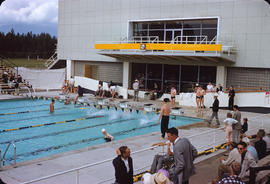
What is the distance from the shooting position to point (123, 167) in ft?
17.7

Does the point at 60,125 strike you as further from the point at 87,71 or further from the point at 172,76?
the point at 87,71

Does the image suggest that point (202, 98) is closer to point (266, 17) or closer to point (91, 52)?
point (266, 17)

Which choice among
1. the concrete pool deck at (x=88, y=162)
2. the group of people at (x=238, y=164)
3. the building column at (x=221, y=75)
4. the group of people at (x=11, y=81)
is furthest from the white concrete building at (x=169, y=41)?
the group of people at (x=238, y=164)

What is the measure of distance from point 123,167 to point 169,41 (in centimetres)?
1792

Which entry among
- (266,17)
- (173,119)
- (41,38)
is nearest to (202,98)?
(173,119)

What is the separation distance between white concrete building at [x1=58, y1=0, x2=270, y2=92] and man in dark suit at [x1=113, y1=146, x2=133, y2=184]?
15250mm

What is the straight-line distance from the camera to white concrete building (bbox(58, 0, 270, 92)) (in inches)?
803

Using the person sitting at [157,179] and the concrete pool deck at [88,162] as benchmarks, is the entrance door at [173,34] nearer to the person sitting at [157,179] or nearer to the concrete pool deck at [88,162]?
the concrete pool deck at [88,162]

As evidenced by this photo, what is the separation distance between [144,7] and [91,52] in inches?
268

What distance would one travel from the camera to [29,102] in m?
21.8

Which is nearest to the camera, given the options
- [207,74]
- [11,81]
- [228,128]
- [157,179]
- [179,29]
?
[157,179]

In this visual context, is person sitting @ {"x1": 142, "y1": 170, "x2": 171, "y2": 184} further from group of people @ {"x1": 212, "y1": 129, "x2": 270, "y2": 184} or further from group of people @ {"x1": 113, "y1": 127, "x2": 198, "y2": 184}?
group of people @ {"x1": 212, "y1": 129, "x2": 270, "y2": 184}

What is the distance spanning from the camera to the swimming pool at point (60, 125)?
1162cm

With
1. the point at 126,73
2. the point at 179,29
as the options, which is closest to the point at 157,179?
the point at 179,29
